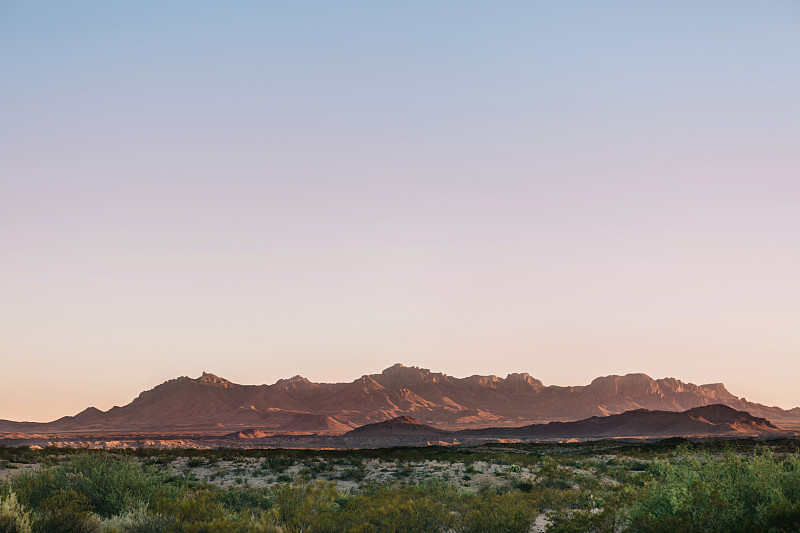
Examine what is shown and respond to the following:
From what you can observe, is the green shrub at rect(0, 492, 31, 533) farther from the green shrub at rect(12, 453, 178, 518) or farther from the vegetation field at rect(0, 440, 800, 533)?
the green shrub at rect(12, 453, 178, 518)

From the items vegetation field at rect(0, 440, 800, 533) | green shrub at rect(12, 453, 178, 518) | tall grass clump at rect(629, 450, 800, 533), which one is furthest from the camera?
green shrub at rect(12, 453, 178, 518)

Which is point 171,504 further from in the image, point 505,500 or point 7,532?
point 505,500

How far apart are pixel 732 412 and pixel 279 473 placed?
162m

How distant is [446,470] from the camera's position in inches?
1198

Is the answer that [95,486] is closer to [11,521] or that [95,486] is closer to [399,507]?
[11,521]

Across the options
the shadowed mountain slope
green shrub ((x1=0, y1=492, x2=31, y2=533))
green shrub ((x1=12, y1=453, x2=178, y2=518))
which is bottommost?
the shadowed mountain slope

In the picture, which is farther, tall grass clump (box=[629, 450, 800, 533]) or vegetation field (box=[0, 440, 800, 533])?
vegetation field (box=[0, 440, 800, 533])

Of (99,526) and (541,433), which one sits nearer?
(99,526)

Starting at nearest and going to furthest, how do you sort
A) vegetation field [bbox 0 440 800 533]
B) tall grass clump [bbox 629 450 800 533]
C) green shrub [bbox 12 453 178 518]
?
tall grass clump [bbox 629 450 800 533]
vegetation field [bbox 0 440 800 533]
green shrub [bbox 12 453 178 518]

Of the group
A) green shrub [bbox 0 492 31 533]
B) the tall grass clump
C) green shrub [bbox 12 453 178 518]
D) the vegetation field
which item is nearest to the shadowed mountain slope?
the vegetation field

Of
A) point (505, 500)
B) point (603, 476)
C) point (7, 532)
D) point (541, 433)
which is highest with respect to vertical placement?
point (7, 532)

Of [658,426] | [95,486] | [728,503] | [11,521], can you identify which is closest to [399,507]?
[728,503]

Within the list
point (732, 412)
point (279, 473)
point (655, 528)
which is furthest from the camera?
point (732, 412)

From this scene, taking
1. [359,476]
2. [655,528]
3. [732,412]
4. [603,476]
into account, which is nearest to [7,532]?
[655,528]
